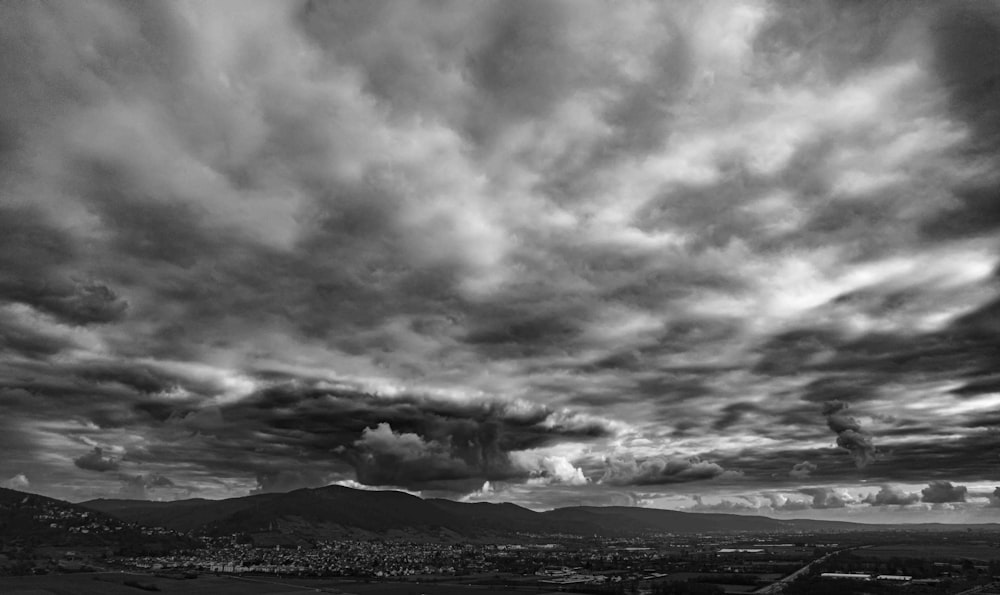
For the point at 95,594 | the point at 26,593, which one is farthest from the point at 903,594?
the point at 26,593

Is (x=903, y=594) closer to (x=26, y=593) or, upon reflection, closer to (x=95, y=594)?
(x=95, y=594)

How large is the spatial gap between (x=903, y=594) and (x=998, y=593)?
29813mm

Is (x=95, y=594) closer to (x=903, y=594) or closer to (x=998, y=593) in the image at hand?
(x=903, y=594)

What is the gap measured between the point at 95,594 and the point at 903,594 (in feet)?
839

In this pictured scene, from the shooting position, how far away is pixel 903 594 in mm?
199750

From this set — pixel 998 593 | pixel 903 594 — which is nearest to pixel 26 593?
pixel 903 594

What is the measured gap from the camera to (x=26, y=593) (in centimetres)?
19138

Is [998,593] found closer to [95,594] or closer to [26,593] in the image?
[95,594]

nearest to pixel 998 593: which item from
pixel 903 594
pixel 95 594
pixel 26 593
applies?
pixel 903 594

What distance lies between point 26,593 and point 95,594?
18191 millimetres

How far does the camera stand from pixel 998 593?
199 metres

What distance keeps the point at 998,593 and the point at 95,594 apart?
285 metres

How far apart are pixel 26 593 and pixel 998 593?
302m
